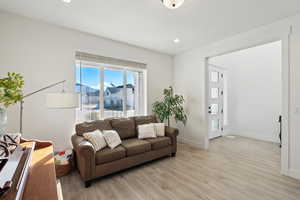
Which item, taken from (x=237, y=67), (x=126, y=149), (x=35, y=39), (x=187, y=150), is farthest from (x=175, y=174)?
(x=237, y=67)

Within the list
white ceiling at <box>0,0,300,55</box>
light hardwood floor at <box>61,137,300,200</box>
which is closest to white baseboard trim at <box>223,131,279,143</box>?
light hardwood floor at <box>61,137,300,200</box>

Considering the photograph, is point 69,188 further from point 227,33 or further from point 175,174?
point 227,33

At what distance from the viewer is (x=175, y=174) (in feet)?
8.03

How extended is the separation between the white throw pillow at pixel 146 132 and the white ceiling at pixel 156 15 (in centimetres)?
203

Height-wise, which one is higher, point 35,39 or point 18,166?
point 35,39

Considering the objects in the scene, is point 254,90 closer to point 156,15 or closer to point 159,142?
point 159,142

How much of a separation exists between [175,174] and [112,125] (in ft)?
5.06

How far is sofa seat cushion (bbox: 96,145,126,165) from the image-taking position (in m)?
2.20

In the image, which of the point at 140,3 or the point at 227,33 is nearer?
the point at 140,3

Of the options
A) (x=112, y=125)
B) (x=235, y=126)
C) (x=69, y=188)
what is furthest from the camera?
(x=235, y=126)

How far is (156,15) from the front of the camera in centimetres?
238

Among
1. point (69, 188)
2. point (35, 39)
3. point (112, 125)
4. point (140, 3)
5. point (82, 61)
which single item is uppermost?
point (140, 3)

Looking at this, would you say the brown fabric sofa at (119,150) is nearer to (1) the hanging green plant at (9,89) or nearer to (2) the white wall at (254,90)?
(1) the hanging green plant at (9,89)

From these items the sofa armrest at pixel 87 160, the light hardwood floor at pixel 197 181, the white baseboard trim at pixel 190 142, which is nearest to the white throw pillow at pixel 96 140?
the sofa armrest at pixel 87 160
